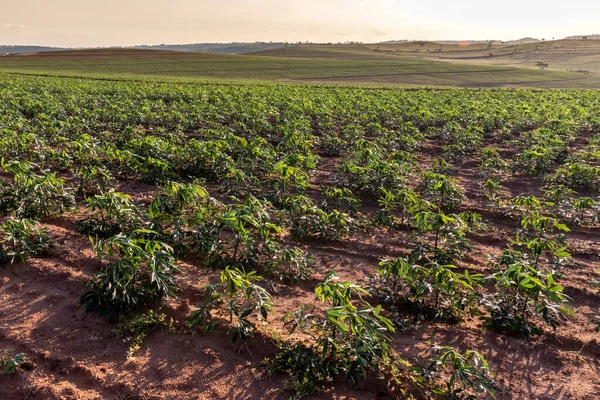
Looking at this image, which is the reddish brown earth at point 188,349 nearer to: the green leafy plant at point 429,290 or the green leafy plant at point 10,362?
the green leafy plant at point 10,362

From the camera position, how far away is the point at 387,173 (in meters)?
8.40

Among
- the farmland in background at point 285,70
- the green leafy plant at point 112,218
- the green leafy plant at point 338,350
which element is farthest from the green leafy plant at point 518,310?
the farmland in background at point 285,70

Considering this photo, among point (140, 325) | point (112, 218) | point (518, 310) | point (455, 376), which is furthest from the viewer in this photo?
point (112, 218)

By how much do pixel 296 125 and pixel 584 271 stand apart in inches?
387

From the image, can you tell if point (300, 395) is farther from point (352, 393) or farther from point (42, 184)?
point (42, 184)

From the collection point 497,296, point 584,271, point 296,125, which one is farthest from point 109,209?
point 296,125

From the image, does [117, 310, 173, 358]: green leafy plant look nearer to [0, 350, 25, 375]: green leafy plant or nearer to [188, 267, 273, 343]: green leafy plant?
[188, 267, 273, 343]: green leafy plant

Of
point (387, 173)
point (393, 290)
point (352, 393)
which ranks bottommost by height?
point (352, 393)

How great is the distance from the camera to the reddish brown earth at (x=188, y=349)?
11.4 feet

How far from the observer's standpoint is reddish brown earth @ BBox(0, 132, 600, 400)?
3484mm

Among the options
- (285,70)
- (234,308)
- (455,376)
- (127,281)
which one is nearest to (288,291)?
(234,308)

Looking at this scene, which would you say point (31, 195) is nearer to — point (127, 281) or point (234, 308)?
point (127, 281)

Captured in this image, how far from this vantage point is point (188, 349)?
3938 mm

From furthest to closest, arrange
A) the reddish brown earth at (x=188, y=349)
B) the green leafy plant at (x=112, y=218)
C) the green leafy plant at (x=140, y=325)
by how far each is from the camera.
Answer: the green leafy plant at (x=112, y=218)
the green leafy plant at (x=140, y=325)
the reddish brown earth at (x=188, y=349)
